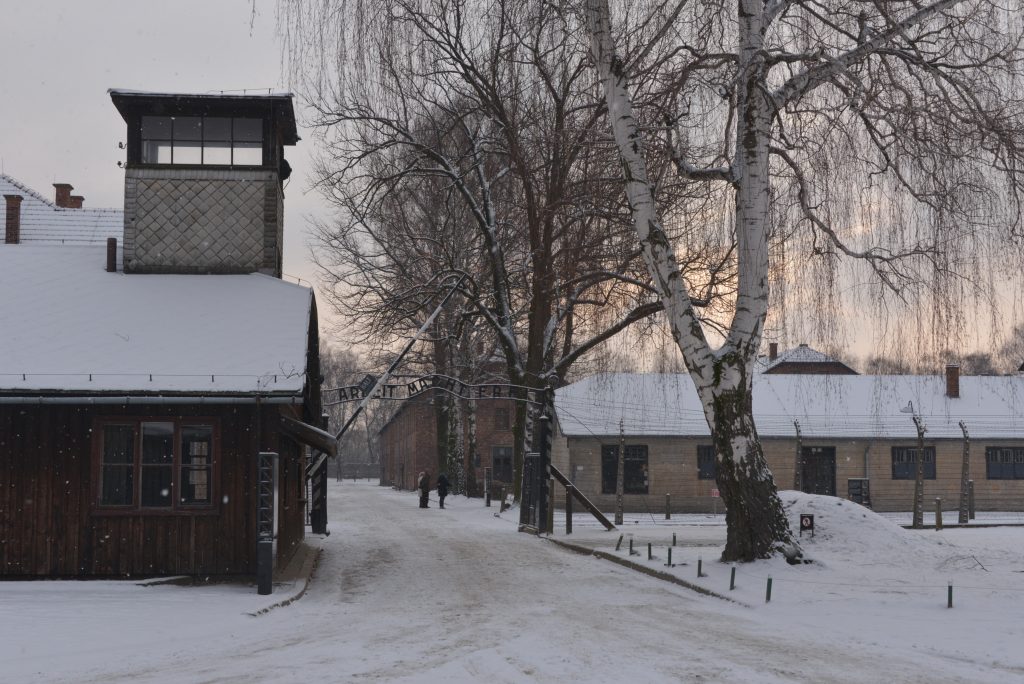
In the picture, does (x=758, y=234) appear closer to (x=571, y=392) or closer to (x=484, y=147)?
(x=484, y=147)

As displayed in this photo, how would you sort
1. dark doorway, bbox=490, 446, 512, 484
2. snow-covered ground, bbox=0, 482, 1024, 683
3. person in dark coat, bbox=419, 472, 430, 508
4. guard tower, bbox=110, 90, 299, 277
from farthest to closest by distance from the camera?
dark doorway, bbox=490, 446, 512, 484, person in dark coat, bbox=419, 472, 430, 508, guard tower, bbox=110, 90, 299, 277, snow-covered ground, bbox=0, 482, 1024, 683

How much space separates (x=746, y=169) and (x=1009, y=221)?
13.4 ft

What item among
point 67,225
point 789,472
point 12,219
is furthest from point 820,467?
point 12,219

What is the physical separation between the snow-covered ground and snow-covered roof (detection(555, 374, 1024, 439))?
2023 cm

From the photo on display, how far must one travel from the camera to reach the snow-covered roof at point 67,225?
3167 centimetres

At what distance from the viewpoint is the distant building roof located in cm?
6456

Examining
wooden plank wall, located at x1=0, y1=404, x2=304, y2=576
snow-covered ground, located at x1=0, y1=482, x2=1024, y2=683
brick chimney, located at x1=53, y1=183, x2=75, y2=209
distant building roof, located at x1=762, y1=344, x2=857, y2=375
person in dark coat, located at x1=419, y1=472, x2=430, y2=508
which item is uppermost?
brick chimney, located at x1=53, y1=183, x2=75, y2=209

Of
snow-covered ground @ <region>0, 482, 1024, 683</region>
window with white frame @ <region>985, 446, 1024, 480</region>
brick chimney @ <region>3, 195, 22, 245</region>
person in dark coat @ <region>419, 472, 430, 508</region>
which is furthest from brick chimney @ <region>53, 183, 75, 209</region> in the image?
window with white frame @ <region>985, 446, 1024, 480</region>

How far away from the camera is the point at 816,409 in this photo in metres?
42.9

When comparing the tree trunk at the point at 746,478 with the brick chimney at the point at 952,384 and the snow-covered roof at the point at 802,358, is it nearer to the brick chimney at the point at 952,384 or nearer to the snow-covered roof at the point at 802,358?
the brick chimney at the point at 952,384

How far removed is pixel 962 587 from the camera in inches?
579

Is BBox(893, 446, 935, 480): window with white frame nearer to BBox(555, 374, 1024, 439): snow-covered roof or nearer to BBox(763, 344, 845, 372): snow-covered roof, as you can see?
BBox(555, 374, 1024, 439): snow-covered roof

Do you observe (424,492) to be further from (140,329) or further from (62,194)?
(140,329)

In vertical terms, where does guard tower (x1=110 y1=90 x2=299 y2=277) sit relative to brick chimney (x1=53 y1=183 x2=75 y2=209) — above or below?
below
